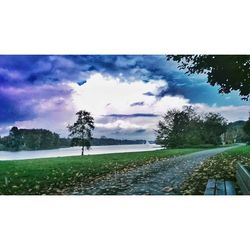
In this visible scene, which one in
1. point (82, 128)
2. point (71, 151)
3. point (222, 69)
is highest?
point (222, 69)

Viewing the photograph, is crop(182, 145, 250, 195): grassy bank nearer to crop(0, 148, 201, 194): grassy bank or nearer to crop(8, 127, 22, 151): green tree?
crop(0, 148, 201, 194): grassy bank

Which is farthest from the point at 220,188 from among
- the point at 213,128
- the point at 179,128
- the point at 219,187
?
the point at 179,128

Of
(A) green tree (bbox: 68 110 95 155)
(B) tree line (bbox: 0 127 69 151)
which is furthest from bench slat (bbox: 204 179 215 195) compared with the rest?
(B) tree line (bbox: 0 127 69 151)

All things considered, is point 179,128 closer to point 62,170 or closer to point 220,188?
point 220,188

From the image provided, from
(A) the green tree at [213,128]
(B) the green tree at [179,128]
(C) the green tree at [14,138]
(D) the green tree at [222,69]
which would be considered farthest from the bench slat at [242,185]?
(C) the green tree at [14,138]

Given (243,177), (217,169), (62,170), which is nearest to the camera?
(243,177)

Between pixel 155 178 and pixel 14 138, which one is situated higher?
pixel 14 138
